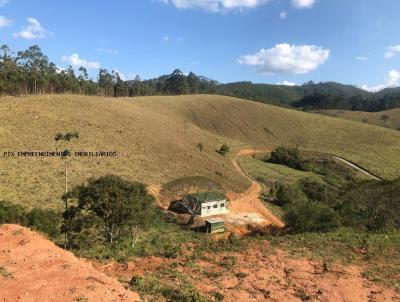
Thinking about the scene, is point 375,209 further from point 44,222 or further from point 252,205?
point 44,222

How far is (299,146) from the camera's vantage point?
97.2 metres

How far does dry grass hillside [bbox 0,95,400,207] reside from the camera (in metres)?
46.2

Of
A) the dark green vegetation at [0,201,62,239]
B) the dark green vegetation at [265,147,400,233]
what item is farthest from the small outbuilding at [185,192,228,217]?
the dark green vegetation at [0,201,62,239]

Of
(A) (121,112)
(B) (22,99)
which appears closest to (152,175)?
(A) (121,112)

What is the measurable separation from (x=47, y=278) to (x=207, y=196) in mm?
31705

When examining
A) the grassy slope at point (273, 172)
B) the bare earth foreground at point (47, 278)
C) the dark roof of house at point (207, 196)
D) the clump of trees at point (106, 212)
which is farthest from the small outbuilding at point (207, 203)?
the bare earth foreground at point (47, 278)

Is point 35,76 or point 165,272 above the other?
point 35,76

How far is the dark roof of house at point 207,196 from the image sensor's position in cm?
4259

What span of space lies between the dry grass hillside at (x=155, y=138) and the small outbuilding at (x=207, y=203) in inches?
317

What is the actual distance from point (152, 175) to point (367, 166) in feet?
170

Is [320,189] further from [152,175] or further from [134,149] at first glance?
[134,149]

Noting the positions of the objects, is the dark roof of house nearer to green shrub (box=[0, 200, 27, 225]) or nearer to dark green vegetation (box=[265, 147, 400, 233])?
dark green vegetation (box=[265, 147, 400, 233])

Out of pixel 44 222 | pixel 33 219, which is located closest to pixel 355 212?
pixel 44 222

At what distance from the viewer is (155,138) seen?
68688mm
